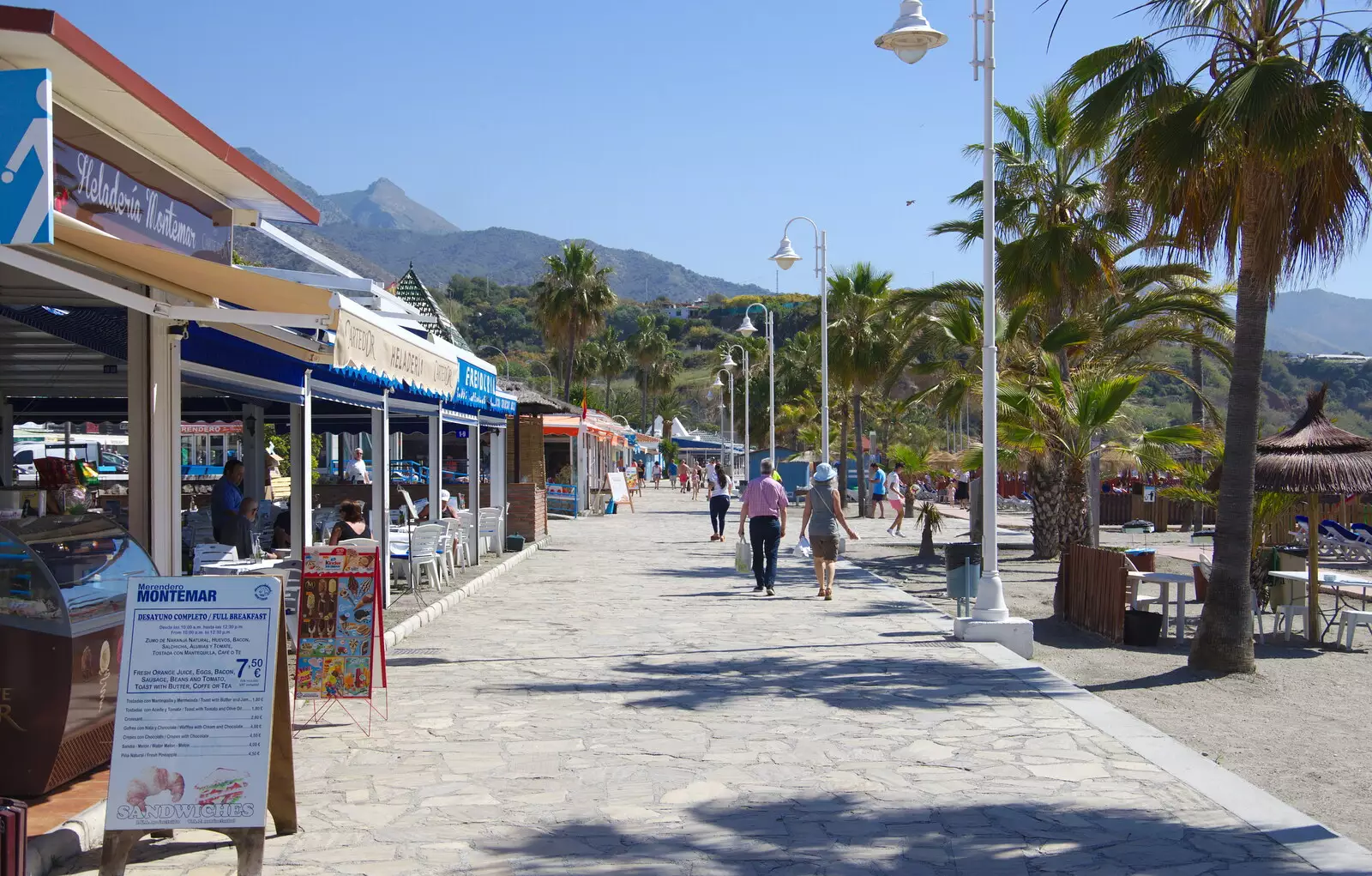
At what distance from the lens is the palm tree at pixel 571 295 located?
49.0 meters

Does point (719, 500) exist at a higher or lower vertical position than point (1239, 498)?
lower

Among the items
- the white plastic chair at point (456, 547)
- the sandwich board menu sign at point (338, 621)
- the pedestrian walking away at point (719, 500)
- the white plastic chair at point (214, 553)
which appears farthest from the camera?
the pedestrian walking away at point (719, 500)

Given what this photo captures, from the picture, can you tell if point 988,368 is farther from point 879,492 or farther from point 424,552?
point 879,492

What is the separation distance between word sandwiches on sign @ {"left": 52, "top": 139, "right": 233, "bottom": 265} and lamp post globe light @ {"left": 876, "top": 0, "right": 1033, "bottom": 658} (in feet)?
22.3

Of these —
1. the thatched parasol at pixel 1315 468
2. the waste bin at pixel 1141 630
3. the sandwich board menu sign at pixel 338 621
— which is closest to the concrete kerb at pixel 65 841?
the sandwich board menu sign at pixel 338 621

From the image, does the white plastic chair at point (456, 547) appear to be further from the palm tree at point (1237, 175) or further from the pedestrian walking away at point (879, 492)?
the pedestrian walking away at point (879, 492)

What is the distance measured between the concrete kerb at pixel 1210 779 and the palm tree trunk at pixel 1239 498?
1.47 meters

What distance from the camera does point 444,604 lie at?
1386 cm

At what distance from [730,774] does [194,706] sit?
295 cm

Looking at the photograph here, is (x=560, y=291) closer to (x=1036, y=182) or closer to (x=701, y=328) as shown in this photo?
(x=1036, y=182)

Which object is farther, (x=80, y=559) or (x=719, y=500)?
(x=719, y=500)

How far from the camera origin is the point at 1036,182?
66.4ft

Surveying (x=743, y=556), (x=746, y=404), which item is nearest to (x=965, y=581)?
(x=743, y=556)

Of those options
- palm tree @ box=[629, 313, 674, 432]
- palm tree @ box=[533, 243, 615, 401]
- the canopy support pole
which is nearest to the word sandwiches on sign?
the canopy support pole
